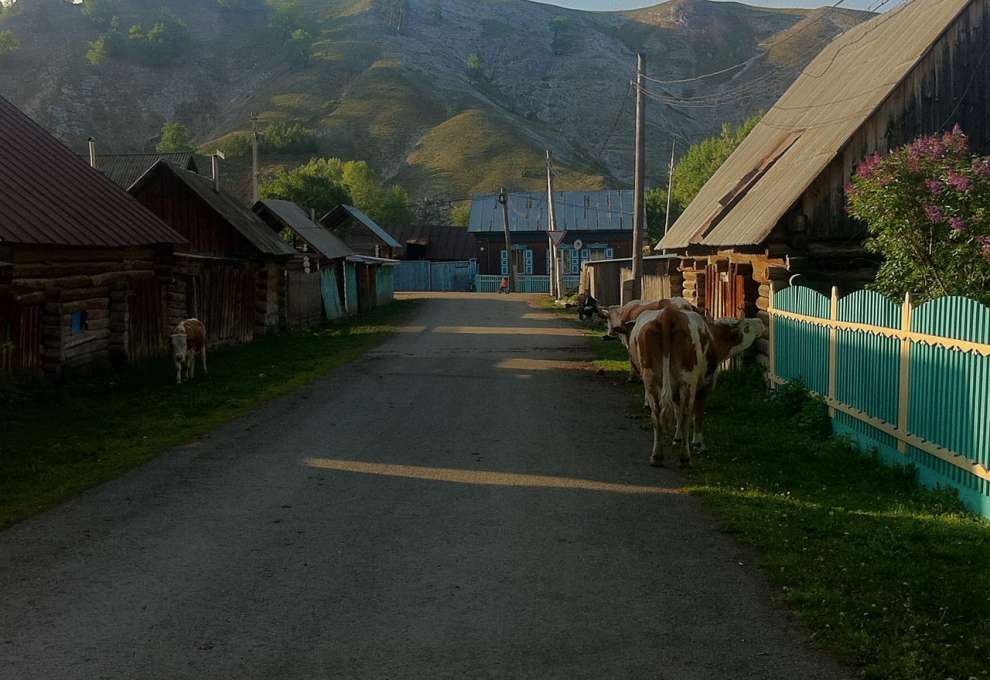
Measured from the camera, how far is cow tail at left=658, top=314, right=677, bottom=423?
11005 mm

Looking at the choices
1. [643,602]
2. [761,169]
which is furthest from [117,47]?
[643,602]

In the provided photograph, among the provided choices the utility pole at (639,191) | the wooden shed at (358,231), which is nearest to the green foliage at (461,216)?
the wooden shed at (358,231)

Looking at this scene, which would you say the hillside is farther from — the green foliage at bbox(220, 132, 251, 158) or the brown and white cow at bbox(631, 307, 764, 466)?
the brown and white cow at bbox(631, 307, 764, 466)

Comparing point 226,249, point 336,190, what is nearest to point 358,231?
point 336,190

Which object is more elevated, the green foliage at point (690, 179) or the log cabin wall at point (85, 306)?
the green foliage at point (690, 179)

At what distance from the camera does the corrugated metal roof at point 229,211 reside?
1162 inches

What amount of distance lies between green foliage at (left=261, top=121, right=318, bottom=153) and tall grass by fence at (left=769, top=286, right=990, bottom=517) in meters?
126

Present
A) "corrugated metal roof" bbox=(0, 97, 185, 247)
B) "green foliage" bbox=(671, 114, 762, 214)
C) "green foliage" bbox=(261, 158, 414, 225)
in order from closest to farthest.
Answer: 1. "corrugated metal roof" bbox=(0, 97, 185, 247)
2. "green foliage" bbox=(261, 158, 414, 225)
3. "green foliage" bbox=(671, 114, 762, 214)

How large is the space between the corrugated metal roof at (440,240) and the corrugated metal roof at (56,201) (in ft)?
187

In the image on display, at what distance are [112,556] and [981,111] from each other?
54.5ft

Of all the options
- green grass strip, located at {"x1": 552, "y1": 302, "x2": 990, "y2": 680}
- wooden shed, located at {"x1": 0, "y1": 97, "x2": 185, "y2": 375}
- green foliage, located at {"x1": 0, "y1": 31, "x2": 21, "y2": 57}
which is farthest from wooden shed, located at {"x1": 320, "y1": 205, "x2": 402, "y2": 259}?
green foliage, located at {"x1": 0, "y1": 31, "x2": 21, "y2": 57}

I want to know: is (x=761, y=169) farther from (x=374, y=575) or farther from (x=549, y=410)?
(x=374, y=575)

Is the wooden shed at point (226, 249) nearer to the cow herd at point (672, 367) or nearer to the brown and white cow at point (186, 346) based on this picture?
the brown and white cow at point (186, 346)

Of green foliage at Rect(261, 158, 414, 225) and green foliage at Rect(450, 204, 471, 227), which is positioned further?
green foliage at Rect(450, 204, 471, 227)
